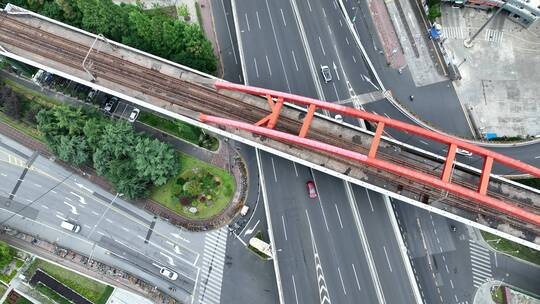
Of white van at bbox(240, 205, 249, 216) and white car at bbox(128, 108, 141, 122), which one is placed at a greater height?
white car at bbox(128, 108, 141, 122)

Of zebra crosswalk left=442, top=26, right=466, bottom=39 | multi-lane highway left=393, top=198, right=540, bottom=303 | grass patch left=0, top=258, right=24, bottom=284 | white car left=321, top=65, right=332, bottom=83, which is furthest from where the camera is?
zebra crosswalk left=442, top=26, right=466, bottom=39

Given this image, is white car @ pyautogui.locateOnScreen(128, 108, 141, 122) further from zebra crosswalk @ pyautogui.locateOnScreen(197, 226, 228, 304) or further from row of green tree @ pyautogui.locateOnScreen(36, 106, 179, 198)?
zebra crosswalk @ pyautogui.locateOnScreen(197, 226, 228, 304)

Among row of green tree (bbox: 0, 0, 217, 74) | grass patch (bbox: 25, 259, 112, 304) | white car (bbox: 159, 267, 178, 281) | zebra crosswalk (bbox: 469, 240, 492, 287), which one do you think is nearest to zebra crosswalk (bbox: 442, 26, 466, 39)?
zebra crosswalk (bbox: 469, 240, 492, 287)

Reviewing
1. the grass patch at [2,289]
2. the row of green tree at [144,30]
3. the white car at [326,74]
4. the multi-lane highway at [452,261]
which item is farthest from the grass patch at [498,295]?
the grass patch at [2,289]

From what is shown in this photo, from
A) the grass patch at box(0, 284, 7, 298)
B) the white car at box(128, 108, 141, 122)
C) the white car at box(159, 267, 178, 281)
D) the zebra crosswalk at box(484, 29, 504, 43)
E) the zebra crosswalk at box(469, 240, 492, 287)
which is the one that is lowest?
the grass patch at box(0, 284, 7, 298)

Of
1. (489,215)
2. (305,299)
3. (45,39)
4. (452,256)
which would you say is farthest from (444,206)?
(45,39)

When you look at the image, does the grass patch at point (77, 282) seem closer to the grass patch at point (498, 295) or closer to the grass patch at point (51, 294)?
the grass patch at point (51, 294)

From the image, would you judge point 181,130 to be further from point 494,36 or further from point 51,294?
point 494,36

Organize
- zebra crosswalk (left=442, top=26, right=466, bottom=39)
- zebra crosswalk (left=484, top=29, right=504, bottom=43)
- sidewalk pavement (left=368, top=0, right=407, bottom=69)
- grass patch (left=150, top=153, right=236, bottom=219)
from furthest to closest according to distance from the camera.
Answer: zebra crosswalk (left=442, top=26, right=466, bottom=39)
zebra crosswalk (left=484, top=29, right=504, bottom=43)
sidewalk pavement (left=368, top=0, right=407, bottom=69)
grass patch (left=150, top=153, right=236, bottom=219)
